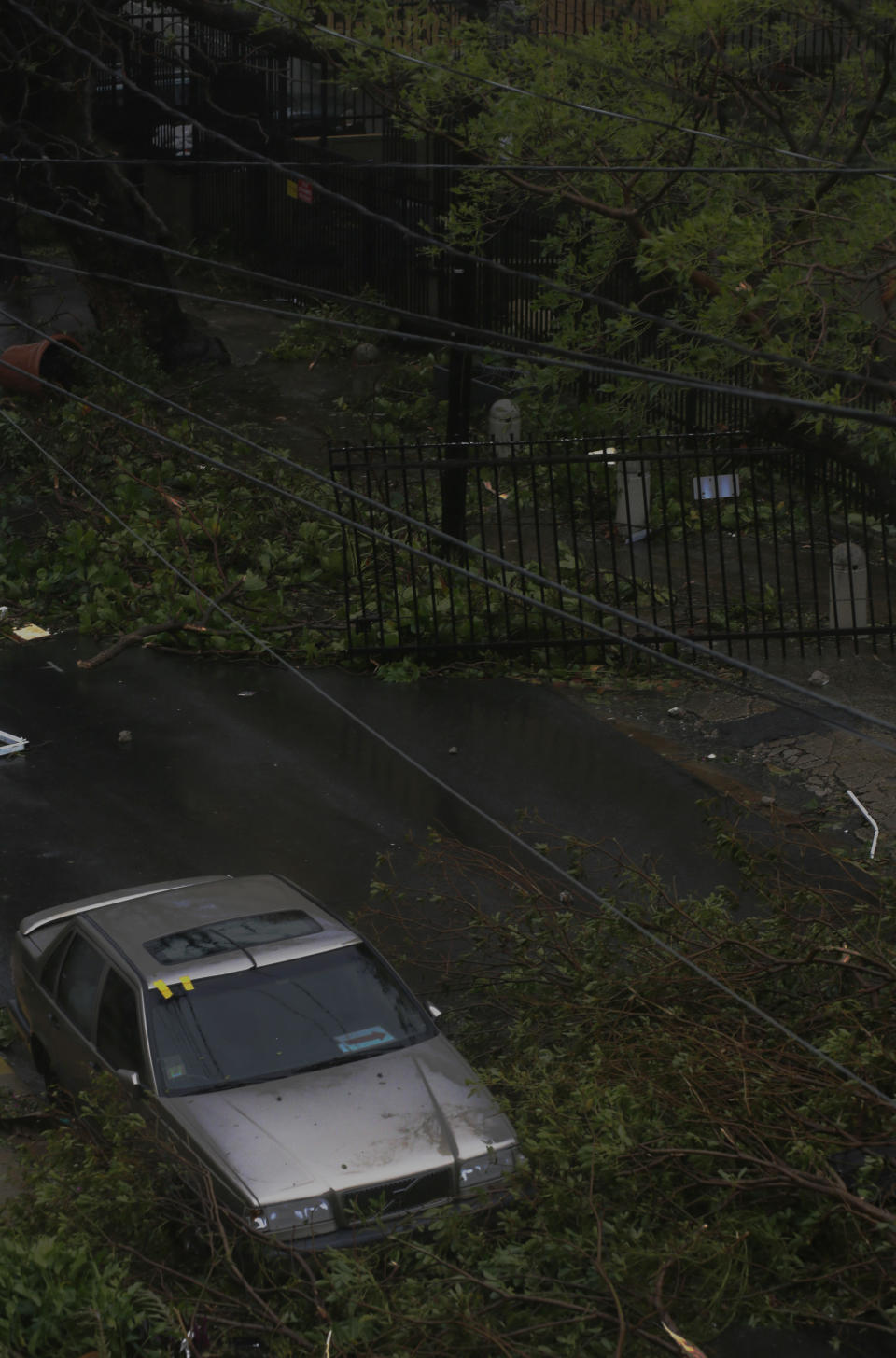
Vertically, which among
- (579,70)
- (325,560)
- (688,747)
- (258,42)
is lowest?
(688,747)

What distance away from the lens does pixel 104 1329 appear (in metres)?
4.36

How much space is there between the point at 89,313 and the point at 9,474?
617 cm

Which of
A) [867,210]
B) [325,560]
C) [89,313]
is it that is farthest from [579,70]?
[89,313]

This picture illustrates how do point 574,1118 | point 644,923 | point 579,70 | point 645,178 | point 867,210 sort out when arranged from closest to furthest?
1. point 574,1118
2. point 644,923
3. point 867,210
4. point 645,178
5. point 579,70

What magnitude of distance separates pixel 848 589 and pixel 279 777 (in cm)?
552

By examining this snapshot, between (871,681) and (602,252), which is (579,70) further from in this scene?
(871,681)

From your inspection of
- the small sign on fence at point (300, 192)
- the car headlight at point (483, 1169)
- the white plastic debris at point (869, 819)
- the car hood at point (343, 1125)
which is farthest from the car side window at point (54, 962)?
the small sign on fence at point (300, 192)

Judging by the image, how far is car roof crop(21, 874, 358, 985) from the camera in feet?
20.1

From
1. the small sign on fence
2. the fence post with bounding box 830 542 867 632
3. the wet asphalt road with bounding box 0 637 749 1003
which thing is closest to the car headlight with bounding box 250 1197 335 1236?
the wet asphalt road with bounding box 0 637 749 1003

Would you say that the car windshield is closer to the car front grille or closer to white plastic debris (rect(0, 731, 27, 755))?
the car front grille

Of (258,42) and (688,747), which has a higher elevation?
(258,42)

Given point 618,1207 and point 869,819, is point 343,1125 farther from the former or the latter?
point 869,819

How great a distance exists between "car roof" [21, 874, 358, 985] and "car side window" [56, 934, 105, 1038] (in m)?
0.11

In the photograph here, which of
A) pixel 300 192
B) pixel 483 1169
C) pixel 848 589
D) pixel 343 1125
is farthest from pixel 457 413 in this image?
pixel 300 192
